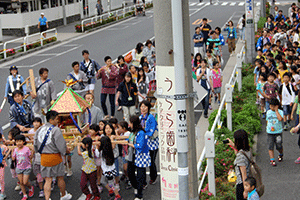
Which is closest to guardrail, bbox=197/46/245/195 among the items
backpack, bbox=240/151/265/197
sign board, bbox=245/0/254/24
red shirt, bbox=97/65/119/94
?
backpack, bbox=240/151/265/197

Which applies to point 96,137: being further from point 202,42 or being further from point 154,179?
point 202,42

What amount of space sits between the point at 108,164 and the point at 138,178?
0.68m

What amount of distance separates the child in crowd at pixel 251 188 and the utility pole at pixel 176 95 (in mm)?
1780

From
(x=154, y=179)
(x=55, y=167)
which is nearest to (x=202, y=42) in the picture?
(x=154, y=179)

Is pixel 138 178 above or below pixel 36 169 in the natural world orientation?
below

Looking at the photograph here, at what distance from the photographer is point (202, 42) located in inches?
793

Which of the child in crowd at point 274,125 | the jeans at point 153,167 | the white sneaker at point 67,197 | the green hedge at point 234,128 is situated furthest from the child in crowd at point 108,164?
the child in crowd at point 274,125

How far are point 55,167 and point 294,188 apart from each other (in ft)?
15.4

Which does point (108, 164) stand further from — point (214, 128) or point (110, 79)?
point (110, 79)

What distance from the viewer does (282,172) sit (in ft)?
32.8

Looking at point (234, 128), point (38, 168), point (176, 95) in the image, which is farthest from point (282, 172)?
point (176, 95)

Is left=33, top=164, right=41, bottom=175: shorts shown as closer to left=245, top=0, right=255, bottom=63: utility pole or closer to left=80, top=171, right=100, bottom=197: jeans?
left=80, top=171, right=100, bottom=197: jeans

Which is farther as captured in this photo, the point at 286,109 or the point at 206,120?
the point at 206,120

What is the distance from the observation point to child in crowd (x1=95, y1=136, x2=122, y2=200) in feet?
29.1
